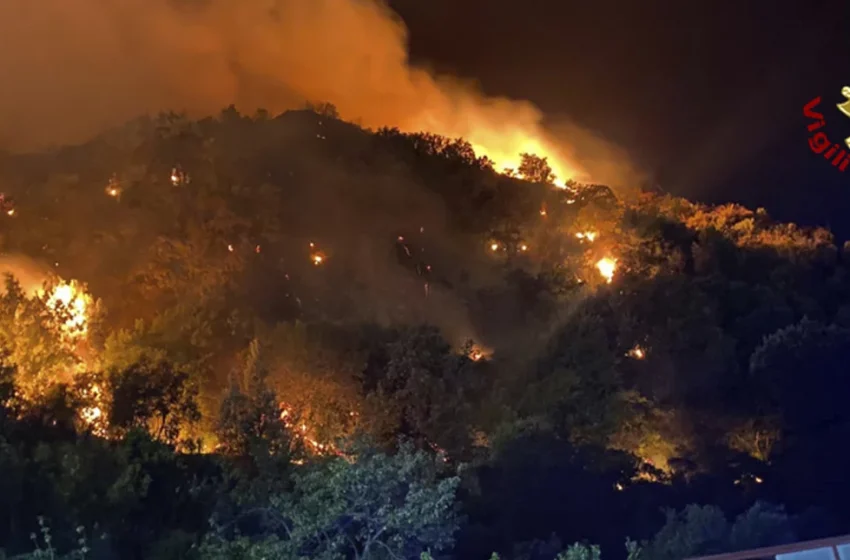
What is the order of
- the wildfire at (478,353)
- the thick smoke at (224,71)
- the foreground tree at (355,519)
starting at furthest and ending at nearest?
the thick smoke at (224,71) < the wildfire at (478,353) < the foreground tree at (355,519)

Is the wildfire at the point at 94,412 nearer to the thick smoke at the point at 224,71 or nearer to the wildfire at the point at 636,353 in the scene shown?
the thick smoke at the point at 224,71

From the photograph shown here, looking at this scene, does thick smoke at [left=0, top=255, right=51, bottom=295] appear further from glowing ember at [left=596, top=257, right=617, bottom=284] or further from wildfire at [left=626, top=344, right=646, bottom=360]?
wildfire at [left=626, top=344, right=646, bottom=360]

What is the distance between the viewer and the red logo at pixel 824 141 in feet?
21.5

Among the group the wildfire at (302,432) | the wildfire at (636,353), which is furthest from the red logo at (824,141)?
the wildfire at (302,432)

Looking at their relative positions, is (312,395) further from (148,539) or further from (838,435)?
(838,435)

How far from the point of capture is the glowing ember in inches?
246

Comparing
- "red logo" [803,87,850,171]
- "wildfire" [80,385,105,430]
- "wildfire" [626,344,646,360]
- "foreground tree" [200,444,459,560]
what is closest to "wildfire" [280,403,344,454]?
"foreground tree" [200,444,459,560]

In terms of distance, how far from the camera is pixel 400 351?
572cm

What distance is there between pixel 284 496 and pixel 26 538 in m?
1.40

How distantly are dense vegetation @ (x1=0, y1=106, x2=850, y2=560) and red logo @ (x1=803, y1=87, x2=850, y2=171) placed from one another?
619 mm

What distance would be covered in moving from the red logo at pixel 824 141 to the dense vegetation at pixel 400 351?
2.03ft

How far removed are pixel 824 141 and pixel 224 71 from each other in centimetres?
450

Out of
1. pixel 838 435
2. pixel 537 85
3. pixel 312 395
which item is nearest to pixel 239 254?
pixel 312 395

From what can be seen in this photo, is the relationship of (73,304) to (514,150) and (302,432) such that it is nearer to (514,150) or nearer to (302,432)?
(302,432)
